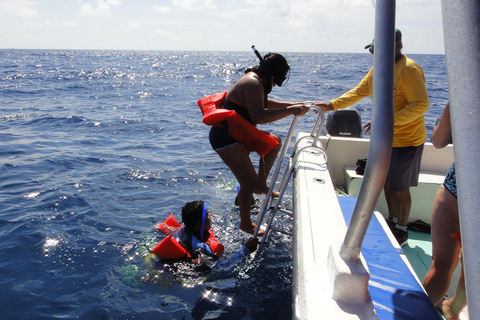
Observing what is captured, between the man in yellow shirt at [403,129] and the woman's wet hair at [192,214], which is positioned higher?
the man in yellow shirt at [403,129]

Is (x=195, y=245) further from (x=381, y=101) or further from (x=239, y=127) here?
(x=381, y=101)

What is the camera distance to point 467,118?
59 centimetres

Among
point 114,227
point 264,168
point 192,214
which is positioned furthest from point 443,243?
point 114,227

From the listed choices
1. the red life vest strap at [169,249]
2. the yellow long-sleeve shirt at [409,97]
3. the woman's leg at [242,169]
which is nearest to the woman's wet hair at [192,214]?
the red life vest strap at [169,249]

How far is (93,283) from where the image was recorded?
371 cm

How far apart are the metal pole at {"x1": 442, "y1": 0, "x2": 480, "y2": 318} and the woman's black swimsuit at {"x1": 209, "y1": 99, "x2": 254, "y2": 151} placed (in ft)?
9.21

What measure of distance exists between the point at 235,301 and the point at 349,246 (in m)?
2.24

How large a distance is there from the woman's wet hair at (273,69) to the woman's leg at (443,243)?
166cm

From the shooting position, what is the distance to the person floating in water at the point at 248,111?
3240 mm

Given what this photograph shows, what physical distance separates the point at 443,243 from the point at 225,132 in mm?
1887

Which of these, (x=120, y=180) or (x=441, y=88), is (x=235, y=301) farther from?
(x=441, y=88)

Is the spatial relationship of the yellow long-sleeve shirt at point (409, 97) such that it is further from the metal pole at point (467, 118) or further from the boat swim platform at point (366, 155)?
the metal pole at point (467, 118)

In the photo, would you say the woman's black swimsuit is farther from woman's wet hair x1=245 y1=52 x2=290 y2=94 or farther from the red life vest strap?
the red life vest strap

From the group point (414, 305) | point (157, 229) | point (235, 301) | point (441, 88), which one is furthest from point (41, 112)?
point (441, 88)
